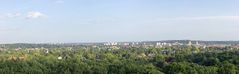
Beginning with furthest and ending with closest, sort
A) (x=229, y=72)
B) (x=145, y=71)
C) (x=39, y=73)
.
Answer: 1. (x=39, y=73)
2. (x=145, y=71)
3. (x=229, y=72)

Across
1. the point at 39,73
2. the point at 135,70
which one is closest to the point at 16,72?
the point at 39,73

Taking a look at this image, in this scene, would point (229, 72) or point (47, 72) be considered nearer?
point (229, 72)

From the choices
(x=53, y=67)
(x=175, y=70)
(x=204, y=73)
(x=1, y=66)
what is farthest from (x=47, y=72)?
(x=204, y=73)

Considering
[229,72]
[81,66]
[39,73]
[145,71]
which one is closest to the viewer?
[229,72]

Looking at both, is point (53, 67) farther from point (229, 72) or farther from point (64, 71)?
point (229, 72)

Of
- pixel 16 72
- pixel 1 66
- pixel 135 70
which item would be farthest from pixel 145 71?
pixel 1 66

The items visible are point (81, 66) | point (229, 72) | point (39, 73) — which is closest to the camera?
point (229, 72)

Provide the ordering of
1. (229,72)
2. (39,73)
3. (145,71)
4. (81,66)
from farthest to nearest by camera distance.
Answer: (81,66) < (39,73) < (145,71) < (229,72)

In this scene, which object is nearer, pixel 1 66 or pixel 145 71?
pixel 145 71

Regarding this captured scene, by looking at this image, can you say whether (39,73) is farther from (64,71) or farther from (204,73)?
(204,73)
